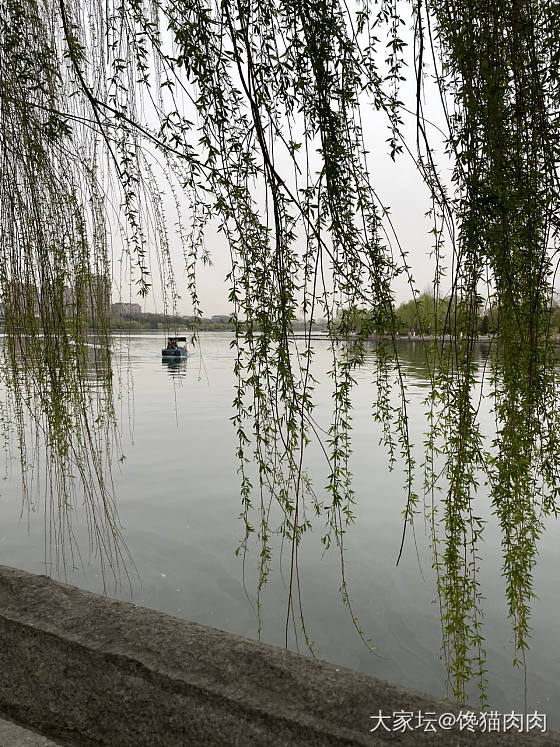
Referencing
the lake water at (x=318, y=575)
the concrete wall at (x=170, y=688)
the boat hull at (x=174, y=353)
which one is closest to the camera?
the concrete wall at (x=170, y=688)

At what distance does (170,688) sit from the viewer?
3.00 ft

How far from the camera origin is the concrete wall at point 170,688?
82 cm

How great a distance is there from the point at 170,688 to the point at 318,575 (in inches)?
93.9

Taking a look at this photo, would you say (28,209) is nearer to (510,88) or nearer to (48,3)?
(48,3)

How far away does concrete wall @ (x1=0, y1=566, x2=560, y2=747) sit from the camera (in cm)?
82

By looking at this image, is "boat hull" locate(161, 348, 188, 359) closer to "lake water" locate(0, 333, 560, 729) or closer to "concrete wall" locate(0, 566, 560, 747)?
"lake water" locate(0, 333, 560, 729)

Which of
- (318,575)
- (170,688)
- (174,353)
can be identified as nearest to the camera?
(170,688)

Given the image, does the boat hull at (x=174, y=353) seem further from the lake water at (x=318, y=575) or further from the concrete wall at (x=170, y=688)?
the concrete wall at (x=170, y=688)

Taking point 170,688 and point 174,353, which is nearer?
point 170,688

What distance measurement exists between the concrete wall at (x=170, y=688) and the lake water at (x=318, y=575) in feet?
2.70

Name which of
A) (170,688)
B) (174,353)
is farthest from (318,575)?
(174,353)

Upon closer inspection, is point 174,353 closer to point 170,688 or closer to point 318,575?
point 318,575

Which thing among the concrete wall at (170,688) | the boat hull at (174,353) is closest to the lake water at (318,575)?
the concrete wall at (170,688)

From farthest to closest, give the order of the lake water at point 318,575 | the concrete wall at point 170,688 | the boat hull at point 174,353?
1. the boat hull at point 174,353
2. the lake water at point 318,575
3. the concrete wall at point 170,688
